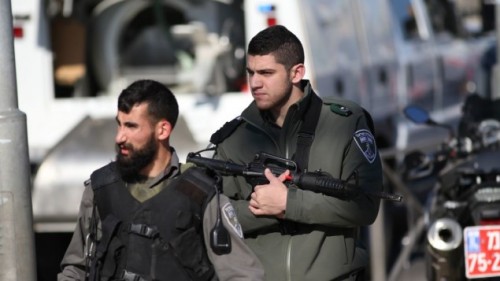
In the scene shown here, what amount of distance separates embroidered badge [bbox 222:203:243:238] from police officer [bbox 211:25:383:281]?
23 centimetres

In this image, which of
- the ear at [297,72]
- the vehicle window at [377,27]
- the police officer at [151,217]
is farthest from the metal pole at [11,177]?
the vehicle window at [377,27]

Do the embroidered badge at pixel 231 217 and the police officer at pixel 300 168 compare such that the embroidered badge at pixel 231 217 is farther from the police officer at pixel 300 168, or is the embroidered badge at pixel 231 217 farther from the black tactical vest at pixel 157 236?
the police officer at pixel 300 168

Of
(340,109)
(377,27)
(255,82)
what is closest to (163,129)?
(255,82)

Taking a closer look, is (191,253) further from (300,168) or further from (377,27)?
(377,27)

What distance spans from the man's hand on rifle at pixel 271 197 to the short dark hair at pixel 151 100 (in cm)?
41

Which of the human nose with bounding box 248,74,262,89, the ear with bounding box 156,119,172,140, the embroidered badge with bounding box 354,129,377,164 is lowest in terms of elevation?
the embroidered badge with bounding box 354,129,377,164

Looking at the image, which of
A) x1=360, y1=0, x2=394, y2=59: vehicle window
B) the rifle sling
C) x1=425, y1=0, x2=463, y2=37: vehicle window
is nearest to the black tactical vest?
the rifle sling

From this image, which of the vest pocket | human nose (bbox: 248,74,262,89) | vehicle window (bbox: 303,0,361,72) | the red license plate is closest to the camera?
the vest pocket

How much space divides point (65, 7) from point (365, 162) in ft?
17.1

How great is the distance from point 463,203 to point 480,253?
0.34 m

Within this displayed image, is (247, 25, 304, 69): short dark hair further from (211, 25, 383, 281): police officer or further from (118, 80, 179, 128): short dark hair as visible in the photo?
(118, 80, 179, 128): short dark hair

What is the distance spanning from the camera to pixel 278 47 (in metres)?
4.43

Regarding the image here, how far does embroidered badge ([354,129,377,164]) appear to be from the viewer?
4410mm

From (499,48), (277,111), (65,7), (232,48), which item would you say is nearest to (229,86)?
(232,48)
